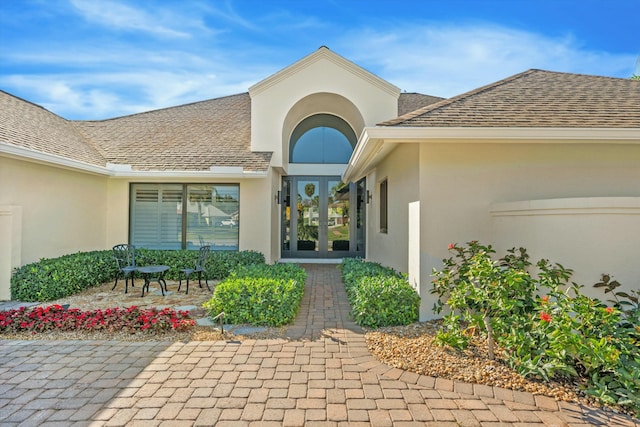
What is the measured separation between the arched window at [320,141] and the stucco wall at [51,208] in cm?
723

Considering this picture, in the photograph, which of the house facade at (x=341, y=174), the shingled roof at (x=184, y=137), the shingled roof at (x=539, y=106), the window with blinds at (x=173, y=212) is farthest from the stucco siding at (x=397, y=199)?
the window with blinds at (x=173, y=212)

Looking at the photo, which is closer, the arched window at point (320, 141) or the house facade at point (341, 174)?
the house facade at point (341, 174)

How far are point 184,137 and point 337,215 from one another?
6.69 meters

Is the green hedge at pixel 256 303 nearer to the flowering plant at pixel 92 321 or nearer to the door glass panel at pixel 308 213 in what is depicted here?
the flowering plant at pixel 92 321

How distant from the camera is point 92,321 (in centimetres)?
539

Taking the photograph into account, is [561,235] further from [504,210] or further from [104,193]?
[104,193]

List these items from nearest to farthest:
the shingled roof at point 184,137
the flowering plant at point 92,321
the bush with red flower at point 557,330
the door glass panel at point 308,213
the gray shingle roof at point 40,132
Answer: the bush with red flower at point 557,330, the flowering plant at point 92,321, the gray shingle roof at point 40,132, the shingled roof at point 184,137, the door glass panel at point 308,213

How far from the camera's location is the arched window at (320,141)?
14.0 meters

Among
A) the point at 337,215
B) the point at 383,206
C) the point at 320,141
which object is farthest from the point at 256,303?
the point at 320,141

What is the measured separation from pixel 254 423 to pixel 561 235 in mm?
4786

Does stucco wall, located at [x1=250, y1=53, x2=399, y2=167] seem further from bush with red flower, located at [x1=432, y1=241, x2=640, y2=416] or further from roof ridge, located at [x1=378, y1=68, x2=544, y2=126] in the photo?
bush with red flower, located at [x1=432, y1=241, x2=640, y2=416]

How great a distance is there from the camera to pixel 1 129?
7.68m

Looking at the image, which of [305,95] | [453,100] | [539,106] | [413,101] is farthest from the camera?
[413,101]

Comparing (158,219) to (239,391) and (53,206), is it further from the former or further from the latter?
(239,391)
